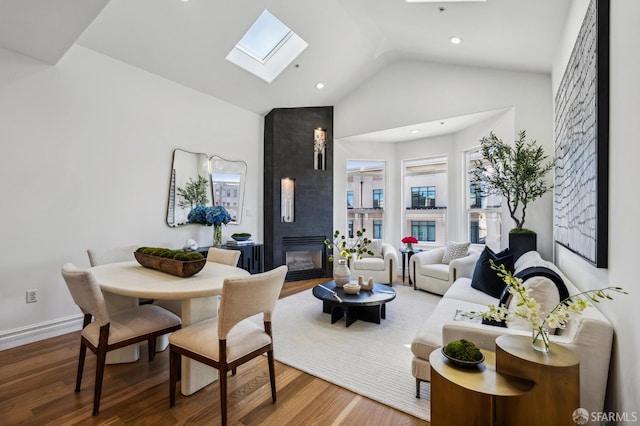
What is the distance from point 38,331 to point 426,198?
5.92m

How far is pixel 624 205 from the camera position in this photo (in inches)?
51.6

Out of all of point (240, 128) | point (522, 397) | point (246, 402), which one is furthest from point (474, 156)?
point (246, 402)

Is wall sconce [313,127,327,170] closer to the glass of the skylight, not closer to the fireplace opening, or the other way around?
the fireplace opening

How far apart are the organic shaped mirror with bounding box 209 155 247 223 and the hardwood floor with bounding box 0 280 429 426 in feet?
8.67

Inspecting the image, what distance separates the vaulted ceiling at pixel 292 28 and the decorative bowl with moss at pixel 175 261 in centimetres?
189

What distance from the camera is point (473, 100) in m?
4.38

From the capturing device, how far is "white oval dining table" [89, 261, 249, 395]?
6.09 feet

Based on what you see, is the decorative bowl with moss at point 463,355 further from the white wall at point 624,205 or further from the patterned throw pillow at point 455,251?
the patterned throw pillow at point 455,251

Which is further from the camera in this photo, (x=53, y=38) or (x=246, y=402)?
(x=53, y=38)

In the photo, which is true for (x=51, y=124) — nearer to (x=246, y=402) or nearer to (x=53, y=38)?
(x=53, y=38)

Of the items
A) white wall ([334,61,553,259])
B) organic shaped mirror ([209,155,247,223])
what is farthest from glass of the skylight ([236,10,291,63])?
white wall ([334,61,553,259])

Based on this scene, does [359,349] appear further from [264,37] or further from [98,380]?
[264,37]

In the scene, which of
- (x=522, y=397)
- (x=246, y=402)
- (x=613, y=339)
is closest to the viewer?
(x=522, y=397)

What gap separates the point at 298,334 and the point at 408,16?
3824mm
